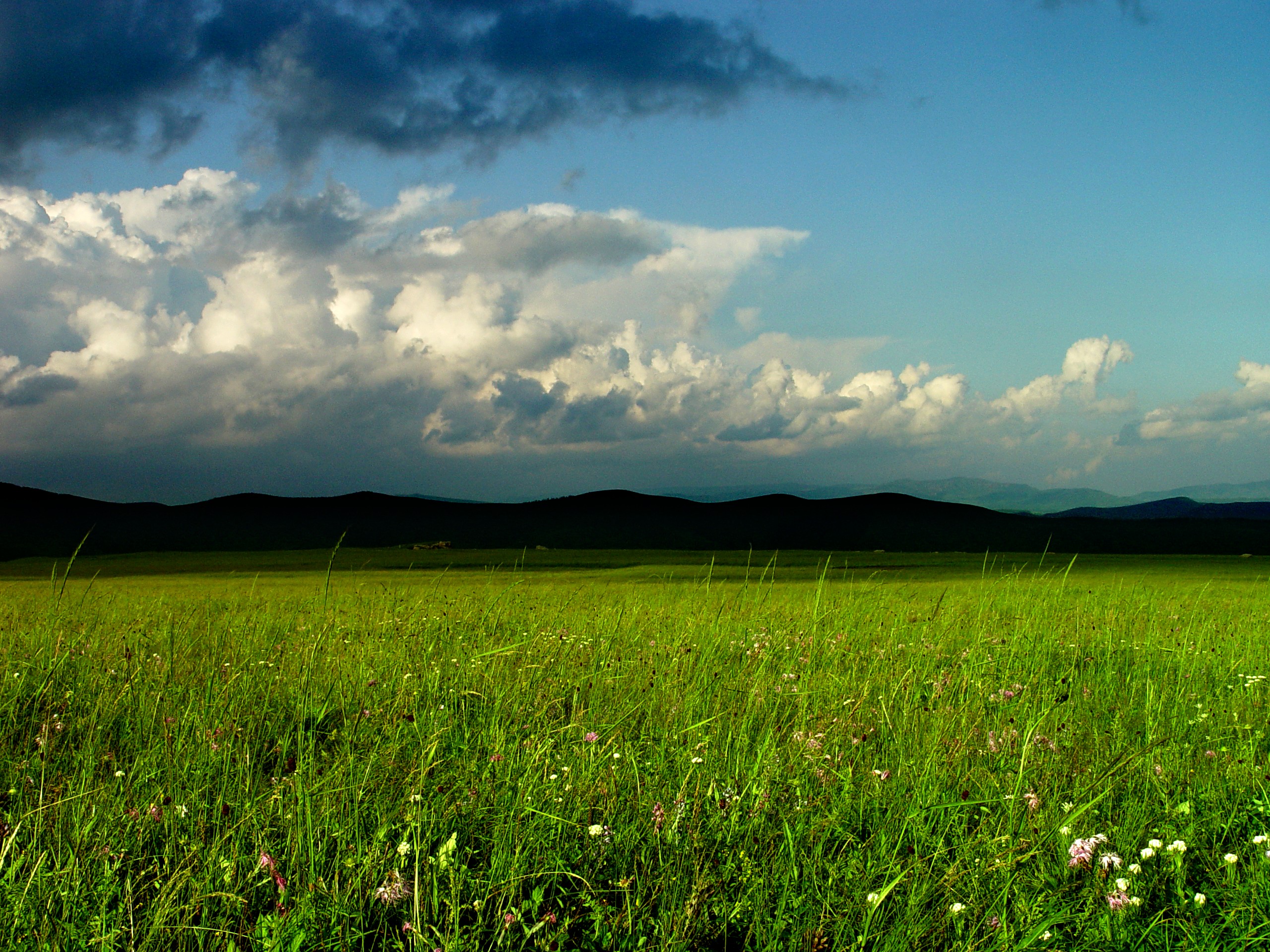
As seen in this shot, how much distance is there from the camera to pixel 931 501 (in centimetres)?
9519

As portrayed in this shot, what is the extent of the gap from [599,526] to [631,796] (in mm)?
87330

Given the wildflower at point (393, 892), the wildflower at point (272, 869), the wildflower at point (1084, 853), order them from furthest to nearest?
1. the wildflower at point (1084, 853)
2. the wildflower at point (272, 869)
3. the wildflower at point (393, 892)

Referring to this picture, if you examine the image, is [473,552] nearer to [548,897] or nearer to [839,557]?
[839,557]

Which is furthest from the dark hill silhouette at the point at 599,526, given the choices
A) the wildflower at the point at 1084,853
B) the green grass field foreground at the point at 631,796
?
the wildflower at the point at 1084,853

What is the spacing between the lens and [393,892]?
9.01 feet

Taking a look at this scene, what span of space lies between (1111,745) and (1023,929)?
115 inches

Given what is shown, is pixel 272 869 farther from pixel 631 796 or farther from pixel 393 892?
pixel 631 796

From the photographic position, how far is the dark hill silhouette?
73.9 metres

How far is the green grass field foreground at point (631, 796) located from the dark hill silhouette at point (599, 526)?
66880 millimetres

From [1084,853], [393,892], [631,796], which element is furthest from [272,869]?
[1084,853]

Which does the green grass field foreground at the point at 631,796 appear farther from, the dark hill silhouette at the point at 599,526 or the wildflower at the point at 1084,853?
the dark hill silhouette at the point at 599,526

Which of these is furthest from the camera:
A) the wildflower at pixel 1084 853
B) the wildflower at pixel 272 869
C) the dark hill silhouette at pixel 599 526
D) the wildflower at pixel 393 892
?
the dark hill silhouette at pixel 599 526

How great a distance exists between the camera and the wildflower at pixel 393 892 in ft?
8.90

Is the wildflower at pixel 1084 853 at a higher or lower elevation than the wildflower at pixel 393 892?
lower
